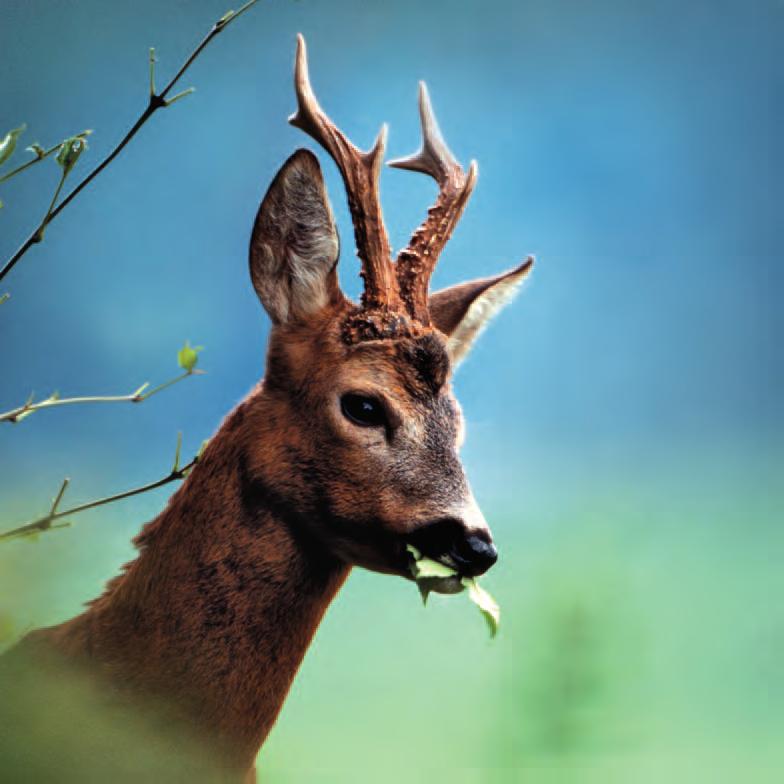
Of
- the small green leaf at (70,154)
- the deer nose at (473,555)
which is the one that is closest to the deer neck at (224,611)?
the deer nose at (473,555)

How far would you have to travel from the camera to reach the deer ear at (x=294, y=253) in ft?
3.95

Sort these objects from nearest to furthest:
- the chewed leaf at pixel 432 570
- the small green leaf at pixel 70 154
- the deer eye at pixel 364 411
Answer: the small green leaf at pixel 70 154 → the chewed leaf at pixel 432 570 → the deer eye at pixel 364 411

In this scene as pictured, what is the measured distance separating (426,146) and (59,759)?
98 cm

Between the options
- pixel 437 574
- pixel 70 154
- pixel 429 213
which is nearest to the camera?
pixel 70 154

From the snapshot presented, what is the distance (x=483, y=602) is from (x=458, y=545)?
0.24 ft

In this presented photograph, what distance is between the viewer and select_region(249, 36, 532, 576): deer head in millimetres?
1082

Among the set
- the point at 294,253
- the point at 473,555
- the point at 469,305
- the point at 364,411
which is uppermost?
the point at 469,305

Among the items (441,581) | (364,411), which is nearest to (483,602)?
(441,581)

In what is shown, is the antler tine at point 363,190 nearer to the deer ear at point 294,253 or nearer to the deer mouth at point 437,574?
the deer ear at point 294,253

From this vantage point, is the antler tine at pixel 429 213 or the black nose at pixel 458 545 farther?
the antler tine at pixel 429 213

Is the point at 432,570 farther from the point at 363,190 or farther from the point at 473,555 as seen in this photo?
the point at 363,190

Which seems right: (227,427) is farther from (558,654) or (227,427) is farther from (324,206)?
(558,654)

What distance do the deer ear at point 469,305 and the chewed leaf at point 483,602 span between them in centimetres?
38

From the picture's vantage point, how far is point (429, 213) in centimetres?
129
